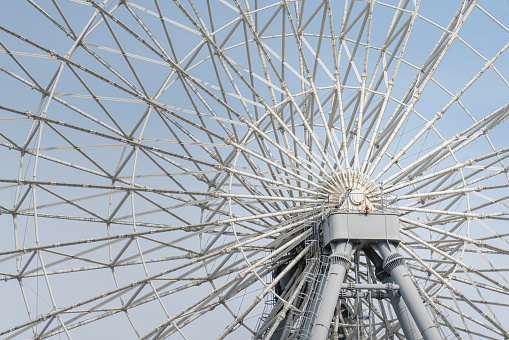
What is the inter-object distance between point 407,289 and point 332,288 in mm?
3045

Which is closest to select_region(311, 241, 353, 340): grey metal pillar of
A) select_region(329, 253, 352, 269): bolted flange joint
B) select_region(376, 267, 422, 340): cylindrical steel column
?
select_region(329, 253, 352, 269): bolted flange joint

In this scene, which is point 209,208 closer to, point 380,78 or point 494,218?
point 380,78

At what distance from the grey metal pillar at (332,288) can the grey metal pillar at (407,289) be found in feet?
5.19

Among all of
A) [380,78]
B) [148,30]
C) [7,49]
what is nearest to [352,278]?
[380,78]

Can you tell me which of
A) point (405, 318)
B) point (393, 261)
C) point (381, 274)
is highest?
point (381, 274)

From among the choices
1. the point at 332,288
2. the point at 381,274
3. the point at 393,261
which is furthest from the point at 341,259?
the point at 381,274

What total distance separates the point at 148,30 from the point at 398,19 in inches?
531

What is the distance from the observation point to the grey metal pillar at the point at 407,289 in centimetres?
3138

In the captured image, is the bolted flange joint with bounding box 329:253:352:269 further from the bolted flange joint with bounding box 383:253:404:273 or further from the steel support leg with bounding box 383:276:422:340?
the steel support leg with bounding box 383:276:422:340

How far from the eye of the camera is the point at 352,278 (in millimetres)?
43688

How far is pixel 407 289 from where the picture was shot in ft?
107

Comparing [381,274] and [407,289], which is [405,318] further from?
[381,274]

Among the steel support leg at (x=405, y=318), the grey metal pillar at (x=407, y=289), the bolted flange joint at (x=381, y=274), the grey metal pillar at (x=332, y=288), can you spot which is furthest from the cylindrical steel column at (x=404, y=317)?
the grey metal pillar at (x=332, y=288)

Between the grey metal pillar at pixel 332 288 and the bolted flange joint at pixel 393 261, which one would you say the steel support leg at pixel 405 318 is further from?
the grey metal pillar at pixel 332 288
